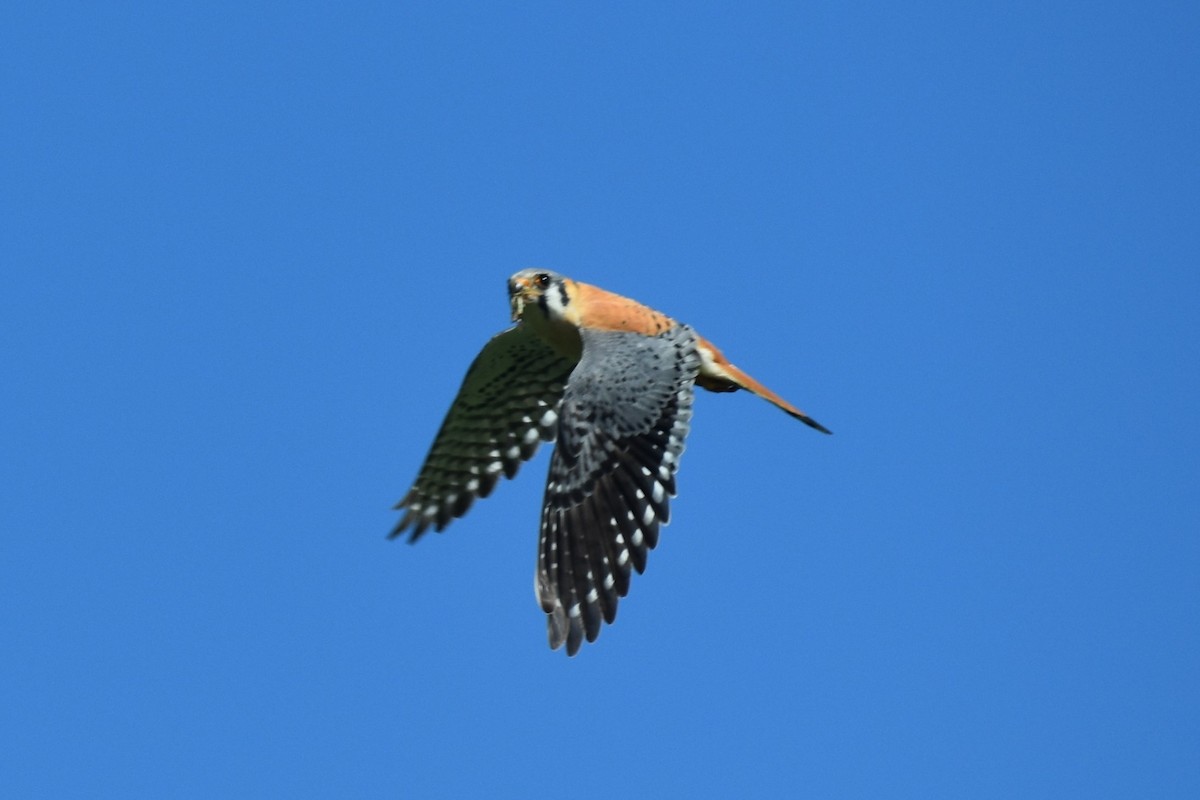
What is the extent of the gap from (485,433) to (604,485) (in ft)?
8.14

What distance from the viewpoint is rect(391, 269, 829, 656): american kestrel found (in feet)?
37.0

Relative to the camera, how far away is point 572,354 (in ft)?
42.5

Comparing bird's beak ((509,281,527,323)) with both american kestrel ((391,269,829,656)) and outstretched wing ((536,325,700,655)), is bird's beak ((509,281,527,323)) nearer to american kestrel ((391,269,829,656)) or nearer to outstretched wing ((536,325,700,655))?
american kestrel ((391,269,829,656))

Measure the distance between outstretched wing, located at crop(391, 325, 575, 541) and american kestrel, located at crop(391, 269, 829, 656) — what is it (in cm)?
2

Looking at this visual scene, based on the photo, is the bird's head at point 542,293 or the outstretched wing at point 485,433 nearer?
the bird's head at point 542,293

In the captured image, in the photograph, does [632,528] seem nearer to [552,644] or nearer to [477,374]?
[552,644]

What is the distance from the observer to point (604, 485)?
37.7 ft

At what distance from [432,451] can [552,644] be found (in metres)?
3.05

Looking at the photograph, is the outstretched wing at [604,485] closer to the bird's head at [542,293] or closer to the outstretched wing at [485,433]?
the bird's head at [542,293]

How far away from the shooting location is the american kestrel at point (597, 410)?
11281 millimetres

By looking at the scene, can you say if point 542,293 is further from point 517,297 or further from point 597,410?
point 597,410

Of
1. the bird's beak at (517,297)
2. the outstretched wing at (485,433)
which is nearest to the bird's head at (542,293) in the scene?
the bird's beak at (517,297)

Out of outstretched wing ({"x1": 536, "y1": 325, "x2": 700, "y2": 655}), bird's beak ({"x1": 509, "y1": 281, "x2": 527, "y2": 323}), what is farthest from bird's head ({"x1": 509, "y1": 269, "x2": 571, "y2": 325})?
outstretched wing ({"x1": 536, "y1": 325, "x2": 700, "y2": 655})

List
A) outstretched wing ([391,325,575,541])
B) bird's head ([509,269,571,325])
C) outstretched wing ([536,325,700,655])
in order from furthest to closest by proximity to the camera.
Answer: outstretched wing ([391,325,575,541])
bird's head ([509,269,571,325])
outstretched wing ([536,325,700,655])
